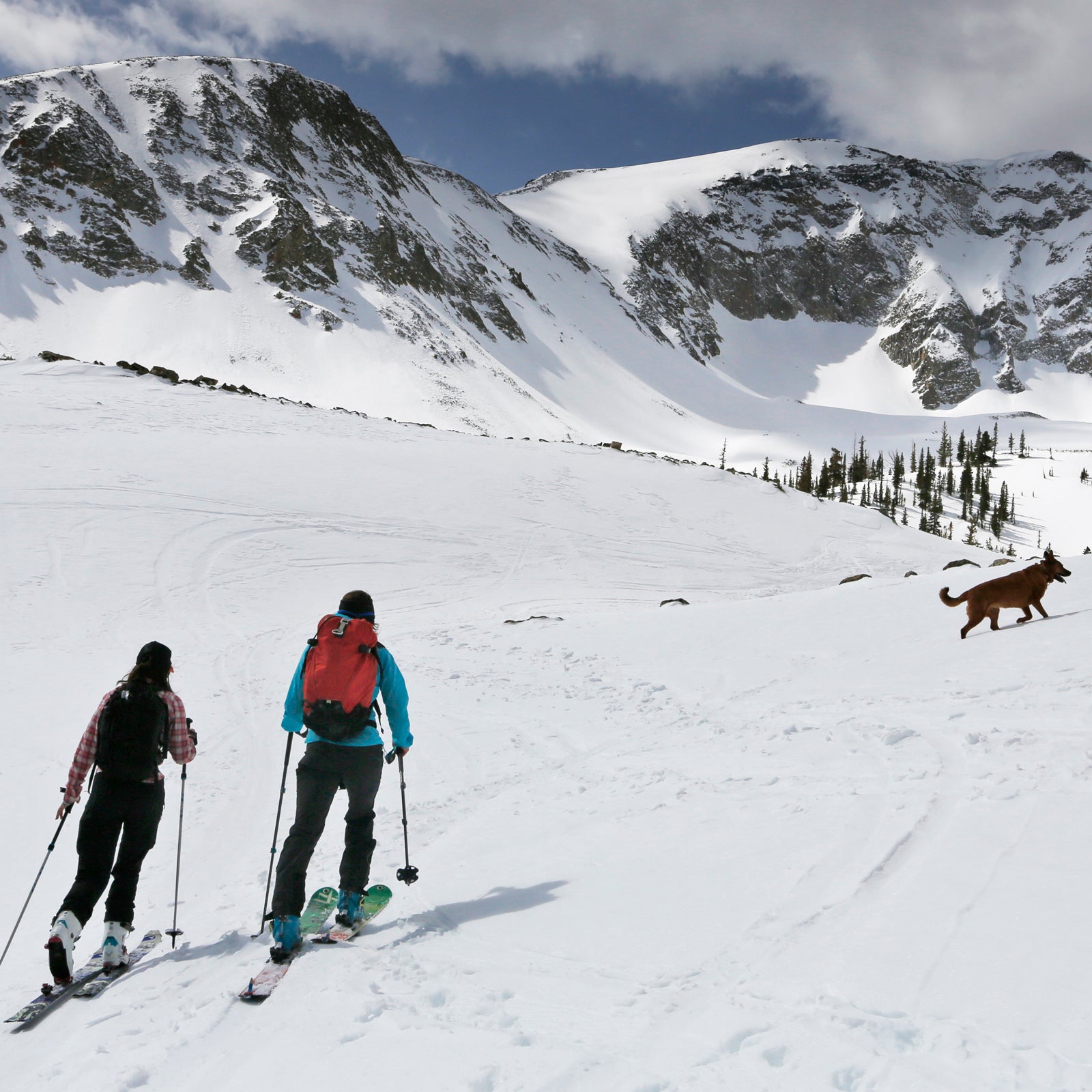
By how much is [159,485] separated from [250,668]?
50.5ft

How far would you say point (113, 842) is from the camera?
5.44 m

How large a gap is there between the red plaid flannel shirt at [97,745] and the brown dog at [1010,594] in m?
10.5

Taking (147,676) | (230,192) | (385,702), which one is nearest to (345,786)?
(385,702)

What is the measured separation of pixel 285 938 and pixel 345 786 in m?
0.95

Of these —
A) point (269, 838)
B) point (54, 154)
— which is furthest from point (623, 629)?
point (54, 154)

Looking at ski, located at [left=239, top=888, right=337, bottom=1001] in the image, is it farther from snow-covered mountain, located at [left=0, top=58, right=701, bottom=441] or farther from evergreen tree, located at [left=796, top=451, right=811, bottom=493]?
evergreen tree, located at [left=796, top=451, right=811, bottom=493]

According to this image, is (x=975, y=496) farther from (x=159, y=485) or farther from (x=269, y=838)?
(x=269, y=838)

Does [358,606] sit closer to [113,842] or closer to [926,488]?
[113,842]

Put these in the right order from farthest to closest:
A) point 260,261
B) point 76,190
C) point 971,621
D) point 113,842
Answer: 1. point 260,261
2. point 76,190
3. point 971,621
4. point 113,842

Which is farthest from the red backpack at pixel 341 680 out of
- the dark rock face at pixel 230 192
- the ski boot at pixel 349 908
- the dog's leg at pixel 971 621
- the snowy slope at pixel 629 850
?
the dark rock face at pixel 230 192

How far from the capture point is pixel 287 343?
284 ft

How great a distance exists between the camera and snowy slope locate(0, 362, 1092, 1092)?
342 cm

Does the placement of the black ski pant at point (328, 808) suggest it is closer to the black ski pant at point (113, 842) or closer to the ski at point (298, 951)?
the ski at point (298, 951)

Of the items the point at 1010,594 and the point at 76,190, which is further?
the point at 76,190
